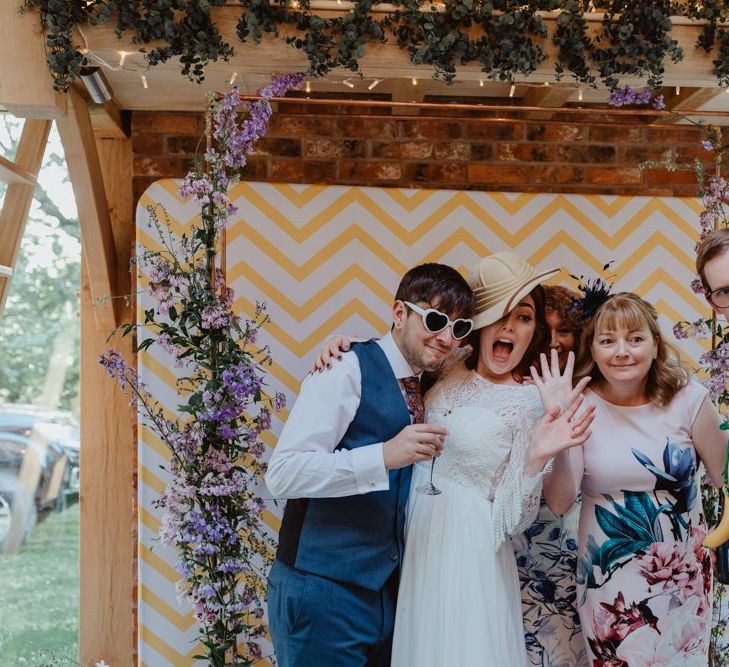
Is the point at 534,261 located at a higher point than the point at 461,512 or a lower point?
higher

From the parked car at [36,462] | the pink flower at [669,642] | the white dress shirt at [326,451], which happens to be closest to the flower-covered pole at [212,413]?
the white dress shirt at [326,451]

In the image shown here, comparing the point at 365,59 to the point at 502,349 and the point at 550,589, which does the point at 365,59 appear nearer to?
the point at 502,349

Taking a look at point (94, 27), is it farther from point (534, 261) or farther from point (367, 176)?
point (534, 261)

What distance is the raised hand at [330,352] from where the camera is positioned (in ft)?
8.19

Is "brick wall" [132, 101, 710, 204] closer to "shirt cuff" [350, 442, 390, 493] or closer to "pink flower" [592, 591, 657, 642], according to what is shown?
"shirt cuff" [350, 442, 390, 493]

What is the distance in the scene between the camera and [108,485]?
369 centimetres

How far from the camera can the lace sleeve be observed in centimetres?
238

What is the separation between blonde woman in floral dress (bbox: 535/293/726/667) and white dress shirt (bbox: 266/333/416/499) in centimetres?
53

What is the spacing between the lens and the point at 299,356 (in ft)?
11.4

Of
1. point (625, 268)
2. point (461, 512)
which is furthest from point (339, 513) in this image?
point (625, 268)

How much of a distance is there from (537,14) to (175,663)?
270 cm

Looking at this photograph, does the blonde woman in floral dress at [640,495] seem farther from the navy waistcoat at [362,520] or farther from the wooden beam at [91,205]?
the wooden beam at [91,205]

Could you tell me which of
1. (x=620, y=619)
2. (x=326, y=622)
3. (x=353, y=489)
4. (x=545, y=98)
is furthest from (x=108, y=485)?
(x=545, y=98)

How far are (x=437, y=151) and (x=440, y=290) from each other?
1460 mm
